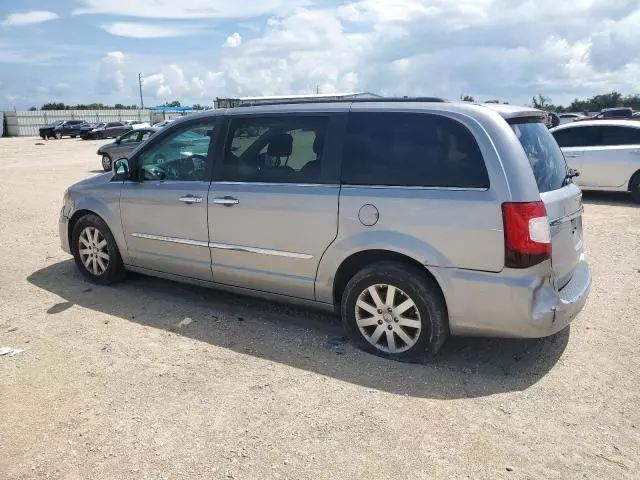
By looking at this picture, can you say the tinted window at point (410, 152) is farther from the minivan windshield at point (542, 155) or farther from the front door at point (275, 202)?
the minivan windshield at point (542, 155)

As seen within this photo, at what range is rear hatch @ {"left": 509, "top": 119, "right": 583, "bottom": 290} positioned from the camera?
3.58 meters

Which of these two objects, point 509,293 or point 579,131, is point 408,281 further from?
point 579,131

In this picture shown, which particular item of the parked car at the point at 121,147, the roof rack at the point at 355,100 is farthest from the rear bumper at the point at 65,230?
the parked car at the point at 121,147

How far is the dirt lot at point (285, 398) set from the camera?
2.81 m

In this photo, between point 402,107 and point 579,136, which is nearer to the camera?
point 402,107

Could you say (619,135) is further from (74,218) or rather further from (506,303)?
(74,218)

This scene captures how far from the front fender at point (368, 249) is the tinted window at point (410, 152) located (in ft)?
1.25

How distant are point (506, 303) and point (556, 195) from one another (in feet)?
2.79

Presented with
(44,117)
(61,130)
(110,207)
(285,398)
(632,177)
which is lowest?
(285,398)

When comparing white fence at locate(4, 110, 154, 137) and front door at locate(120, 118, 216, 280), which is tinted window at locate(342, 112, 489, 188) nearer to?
front door at locate(120, 118, 216, 280)

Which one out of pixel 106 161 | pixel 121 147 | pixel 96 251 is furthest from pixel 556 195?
pixel 106 161

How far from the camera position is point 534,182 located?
3.48 m

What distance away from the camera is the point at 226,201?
452 centimetres

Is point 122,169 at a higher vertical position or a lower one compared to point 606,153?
higher
